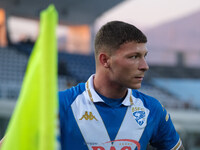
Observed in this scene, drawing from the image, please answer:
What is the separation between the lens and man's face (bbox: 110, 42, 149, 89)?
132cm

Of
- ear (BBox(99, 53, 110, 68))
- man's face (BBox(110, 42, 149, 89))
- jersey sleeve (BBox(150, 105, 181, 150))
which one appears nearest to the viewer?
man's face (BBox(110, 42, 149, 89))

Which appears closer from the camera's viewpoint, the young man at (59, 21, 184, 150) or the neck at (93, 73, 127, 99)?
the young man at (59, 21, 184, 150)

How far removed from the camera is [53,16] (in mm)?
609

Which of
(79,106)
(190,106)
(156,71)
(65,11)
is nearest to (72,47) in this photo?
(65,11)

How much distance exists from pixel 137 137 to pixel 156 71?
13.2 metres

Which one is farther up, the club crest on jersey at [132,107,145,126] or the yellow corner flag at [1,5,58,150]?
the yellow corner flag at [1,5,58,150]

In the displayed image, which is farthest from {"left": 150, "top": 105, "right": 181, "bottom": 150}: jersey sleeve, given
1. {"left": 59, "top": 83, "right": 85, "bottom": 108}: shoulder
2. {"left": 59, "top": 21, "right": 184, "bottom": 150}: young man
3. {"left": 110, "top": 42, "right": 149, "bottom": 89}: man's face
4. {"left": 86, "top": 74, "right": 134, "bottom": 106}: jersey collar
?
{"left": 59, "top": 83, "right": 85, "bottom": 108}: shoulder

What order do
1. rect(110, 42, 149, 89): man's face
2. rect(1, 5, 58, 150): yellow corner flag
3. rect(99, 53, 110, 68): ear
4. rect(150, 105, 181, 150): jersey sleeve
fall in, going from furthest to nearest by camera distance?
1. rect(150, 105, 181, 150): jersey sleeve
2. rect(99, 53, 110, 68): ear
3. rect(110, 42, 149, 89): man's face
4. rect(1, 5, 58, 150): yellow corner flag

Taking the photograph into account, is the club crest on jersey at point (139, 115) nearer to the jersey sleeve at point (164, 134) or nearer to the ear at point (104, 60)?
the jersey sleeve at point (164, 134)

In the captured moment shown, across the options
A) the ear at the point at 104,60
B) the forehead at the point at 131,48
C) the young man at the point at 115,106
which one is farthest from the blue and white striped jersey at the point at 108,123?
the forehead at the point at 131,48

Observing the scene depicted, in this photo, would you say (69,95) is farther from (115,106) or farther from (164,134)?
(164,134)

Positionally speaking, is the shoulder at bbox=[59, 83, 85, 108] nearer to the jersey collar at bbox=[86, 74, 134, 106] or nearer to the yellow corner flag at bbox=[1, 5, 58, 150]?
the jersey collar at bbox=[86, 74, 134, 106]

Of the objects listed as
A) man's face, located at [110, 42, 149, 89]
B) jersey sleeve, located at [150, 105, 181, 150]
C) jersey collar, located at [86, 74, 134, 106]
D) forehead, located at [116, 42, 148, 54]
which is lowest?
jersey sleeve, located at [150, 105, 181, 150]

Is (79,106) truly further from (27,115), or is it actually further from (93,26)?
(93,26)
